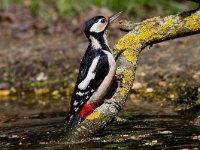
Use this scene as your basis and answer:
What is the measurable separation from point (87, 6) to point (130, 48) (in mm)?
7514

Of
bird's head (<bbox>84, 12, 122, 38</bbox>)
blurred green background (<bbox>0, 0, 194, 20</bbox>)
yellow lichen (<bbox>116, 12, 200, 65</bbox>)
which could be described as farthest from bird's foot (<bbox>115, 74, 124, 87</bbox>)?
blurred green background (<bbox>0, 0, 194, 20</bbox>)

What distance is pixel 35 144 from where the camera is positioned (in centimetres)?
735

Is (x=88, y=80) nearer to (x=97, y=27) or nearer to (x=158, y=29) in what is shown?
Answer: (x=97, y=27)

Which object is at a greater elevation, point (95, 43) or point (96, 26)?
point (96, 26)

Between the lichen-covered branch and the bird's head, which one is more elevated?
the bird's head

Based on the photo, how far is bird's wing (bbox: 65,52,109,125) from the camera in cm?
746

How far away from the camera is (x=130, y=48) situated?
768cm

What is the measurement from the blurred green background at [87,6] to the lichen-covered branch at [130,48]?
253 inches

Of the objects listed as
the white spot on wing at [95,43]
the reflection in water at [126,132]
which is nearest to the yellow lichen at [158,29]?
the white spot on wing at [95,43]

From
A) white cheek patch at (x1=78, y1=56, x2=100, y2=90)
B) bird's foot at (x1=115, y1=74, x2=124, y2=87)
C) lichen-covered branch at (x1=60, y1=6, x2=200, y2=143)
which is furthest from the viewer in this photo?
white cheek patch at (x1=78, y1=56, x2=100, y2=90)

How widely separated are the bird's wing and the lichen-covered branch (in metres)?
0.18

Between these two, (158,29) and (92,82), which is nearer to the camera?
(92,82)

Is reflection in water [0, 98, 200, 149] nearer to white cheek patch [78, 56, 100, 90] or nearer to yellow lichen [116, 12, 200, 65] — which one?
white cheek patch [78, 56, 100, 90]

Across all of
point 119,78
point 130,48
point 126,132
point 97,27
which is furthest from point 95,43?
point 126,132
